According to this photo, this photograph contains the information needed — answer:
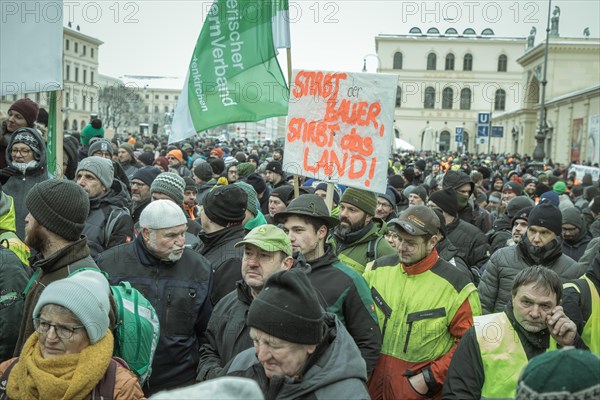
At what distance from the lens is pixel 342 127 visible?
17.3 ft

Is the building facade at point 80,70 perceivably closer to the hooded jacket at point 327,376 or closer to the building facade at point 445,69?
the building facade at point 445,69

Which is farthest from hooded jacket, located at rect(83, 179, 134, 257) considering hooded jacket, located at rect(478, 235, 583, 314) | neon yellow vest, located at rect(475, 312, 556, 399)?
neon yellow vest, located at rect(475, 312, 556, 399)

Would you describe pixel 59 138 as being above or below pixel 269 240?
above

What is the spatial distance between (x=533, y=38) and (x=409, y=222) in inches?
2537

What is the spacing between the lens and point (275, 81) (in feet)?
22.5

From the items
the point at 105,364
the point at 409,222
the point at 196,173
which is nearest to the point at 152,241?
the point at 105,364

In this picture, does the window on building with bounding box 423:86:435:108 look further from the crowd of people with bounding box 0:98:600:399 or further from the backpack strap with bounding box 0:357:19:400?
the backpack strap with bounding box 0:357:19:400

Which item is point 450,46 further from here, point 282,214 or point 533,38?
point 282,214

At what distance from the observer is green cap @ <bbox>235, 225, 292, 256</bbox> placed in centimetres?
348

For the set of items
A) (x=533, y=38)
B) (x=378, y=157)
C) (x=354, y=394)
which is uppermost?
(x=533, y=38)

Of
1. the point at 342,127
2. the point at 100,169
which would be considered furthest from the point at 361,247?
the point at 100,169

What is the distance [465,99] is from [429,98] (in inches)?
170

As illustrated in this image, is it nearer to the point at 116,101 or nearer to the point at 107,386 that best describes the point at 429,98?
the point at 116,101

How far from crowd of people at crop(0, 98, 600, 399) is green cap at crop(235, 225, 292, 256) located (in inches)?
0.4
